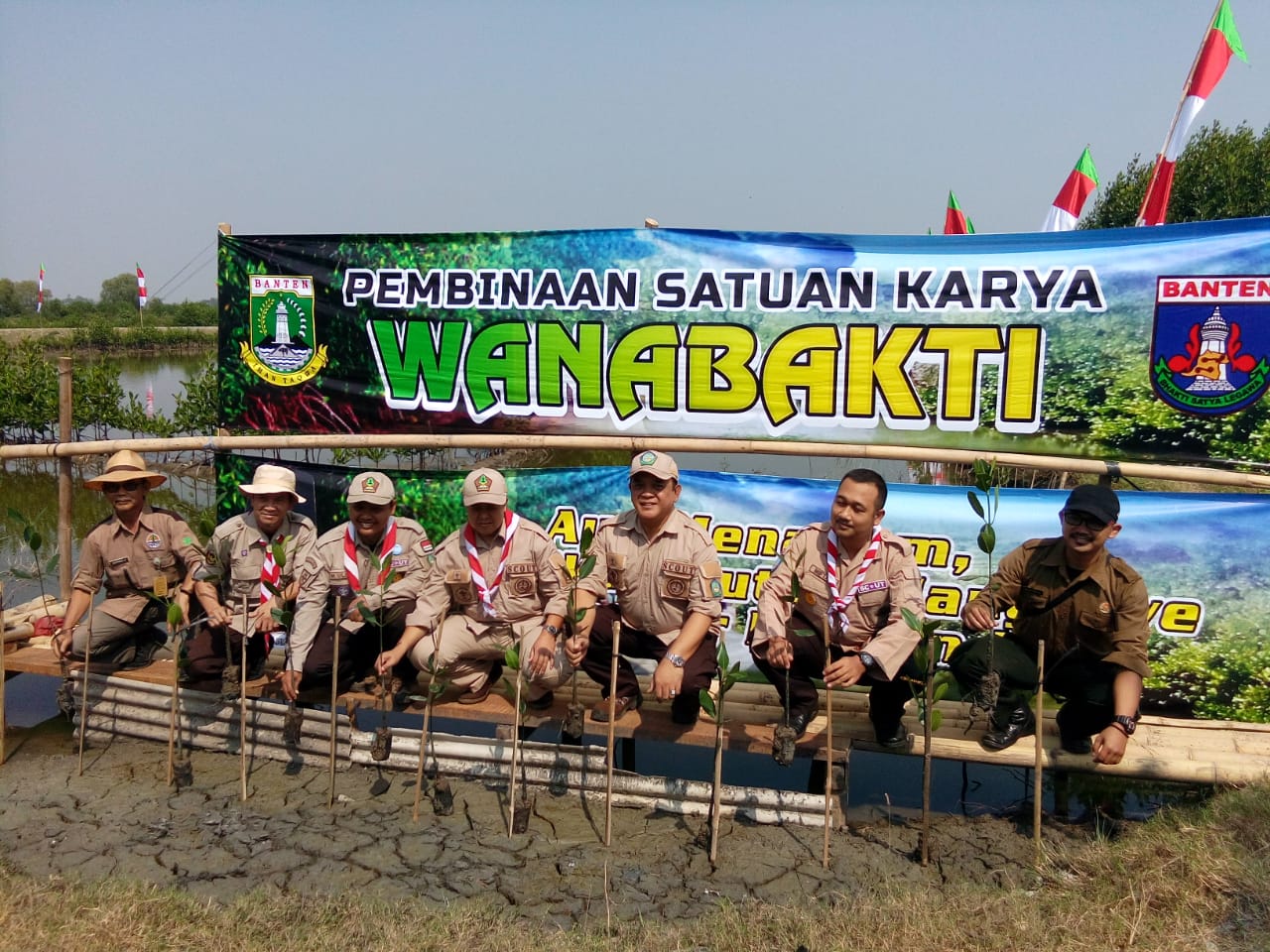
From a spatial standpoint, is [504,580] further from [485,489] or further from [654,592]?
[654,592]

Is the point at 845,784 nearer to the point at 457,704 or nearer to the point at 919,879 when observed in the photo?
the point at 919,879

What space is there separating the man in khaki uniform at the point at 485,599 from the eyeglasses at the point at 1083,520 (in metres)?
2.42

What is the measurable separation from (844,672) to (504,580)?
71.2 inches

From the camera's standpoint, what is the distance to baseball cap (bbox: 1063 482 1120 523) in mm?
3836

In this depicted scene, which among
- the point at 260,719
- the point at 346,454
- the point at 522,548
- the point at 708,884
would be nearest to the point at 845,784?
the point at 708,884

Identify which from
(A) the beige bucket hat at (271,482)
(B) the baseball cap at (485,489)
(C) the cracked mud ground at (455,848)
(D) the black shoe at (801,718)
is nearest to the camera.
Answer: (C) the cracked mud ground at (455,848)

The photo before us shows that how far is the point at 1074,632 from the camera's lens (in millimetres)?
4125

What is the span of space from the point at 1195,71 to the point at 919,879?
624 cm

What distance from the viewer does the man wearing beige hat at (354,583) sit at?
4.63 meters

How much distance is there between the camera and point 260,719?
4750mm

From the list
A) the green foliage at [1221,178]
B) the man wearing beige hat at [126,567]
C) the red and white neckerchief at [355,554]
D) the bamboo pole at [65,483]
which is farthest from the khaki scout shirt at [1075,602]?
the green foliage at [1221,178]

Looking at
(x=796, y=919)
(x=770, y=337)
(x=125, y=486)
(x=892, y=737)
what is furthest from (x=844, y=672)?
(x=125, y=486)

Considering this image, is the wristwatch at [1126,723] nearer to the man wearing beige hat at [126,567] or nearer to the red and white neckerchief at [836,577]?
the red and white neckerchief at [836,577]

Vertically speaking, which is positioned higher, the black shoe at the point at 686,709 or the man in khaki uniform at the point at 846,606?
the man in khaki uniform at the point at 846,606
